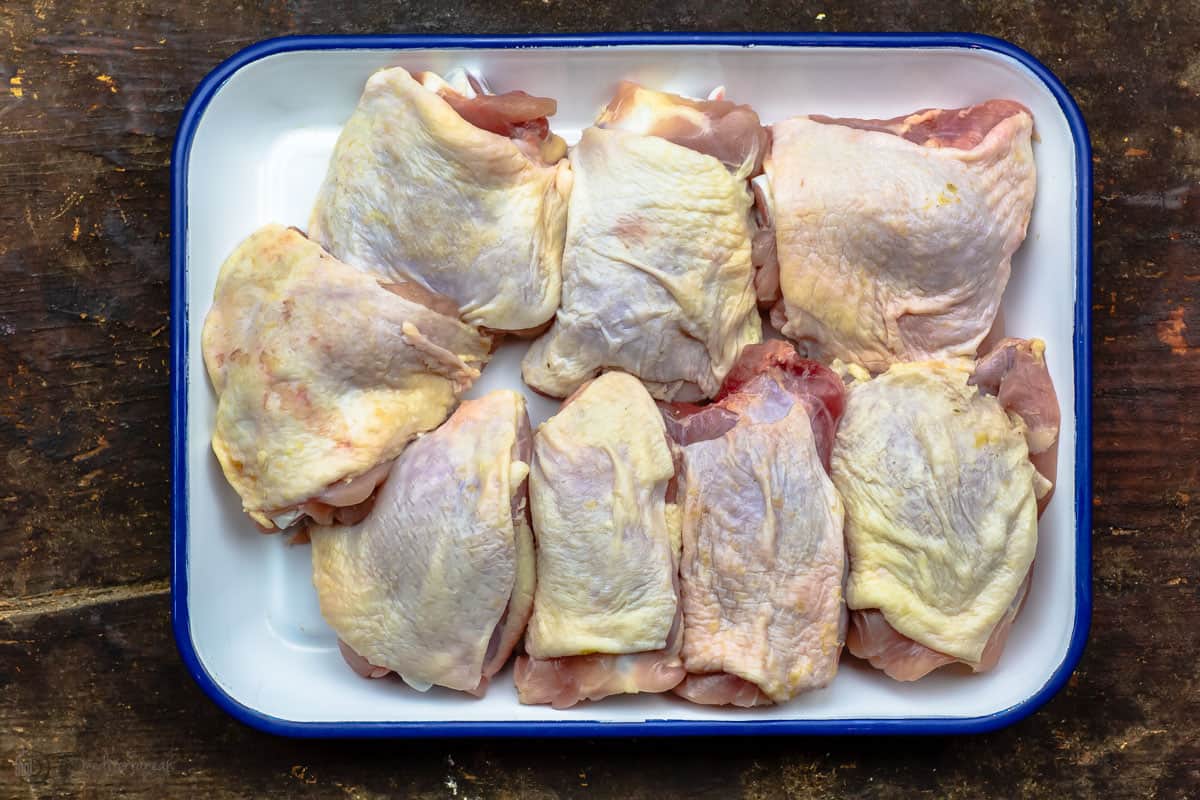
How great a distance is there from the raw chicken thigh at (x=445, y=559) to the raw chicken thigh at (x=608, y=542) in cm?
7

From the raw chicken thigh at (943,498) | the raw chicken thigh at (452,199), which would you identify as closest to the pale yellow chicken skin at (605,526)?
the raw chicken thigh at (452,199)

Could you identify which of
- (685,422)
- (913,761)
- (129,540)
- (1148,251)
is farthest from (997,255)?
(129,540)

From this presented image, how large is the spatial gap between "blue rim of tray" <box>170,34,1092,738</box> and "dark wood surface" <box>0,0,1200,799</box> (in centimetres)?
27

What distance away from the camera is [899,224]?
1.88m

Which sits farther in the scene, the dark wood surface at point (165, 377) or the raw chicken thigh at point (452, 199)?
the dark wood surface at point (165, 377)

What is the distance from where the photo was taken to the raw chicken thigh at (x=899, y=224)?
6.21 feet

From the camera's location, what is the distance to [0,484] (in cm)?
224

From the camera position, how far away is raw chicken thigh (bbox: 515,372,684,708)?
1.88 metres

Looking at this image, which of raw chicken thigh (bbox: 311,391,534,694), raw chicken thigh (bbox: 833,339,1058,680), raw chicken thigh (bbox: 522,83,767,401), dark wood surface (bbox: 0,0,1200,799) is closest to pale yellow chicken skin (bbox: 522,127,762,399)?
raw chicken thigh (bbox: 522,83,767,401)

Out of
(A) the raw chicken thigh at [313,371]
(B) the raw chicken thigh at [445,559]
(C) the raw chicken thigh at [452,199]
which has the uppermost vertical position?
(C) the raw chicken thigh at [452,199]

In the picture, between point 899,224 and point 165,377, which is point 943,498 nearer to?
point 899,224

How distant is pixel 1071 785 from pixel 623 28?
209 centimetres

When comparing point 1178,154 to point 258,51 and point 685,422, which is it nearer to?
point 685,422

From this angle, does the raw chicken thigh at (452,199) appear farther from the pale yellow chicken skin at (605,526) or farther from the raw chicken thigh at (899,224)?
the raw chicken thigh at (899,224)
